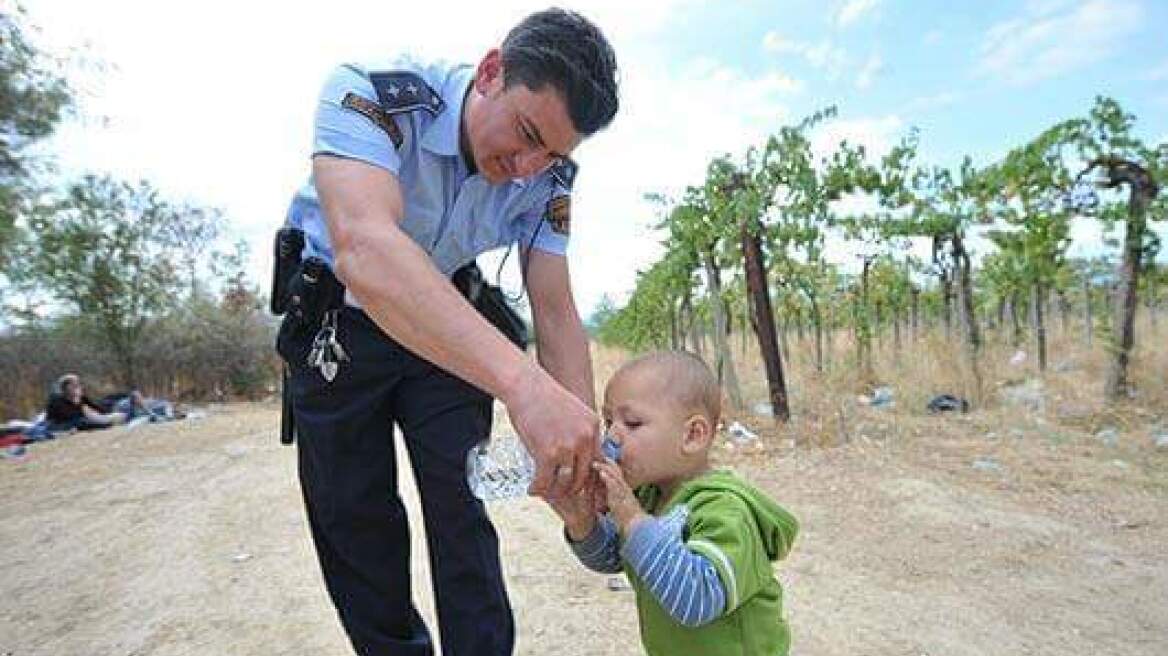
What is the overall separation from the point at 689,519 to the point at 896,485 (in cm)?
471

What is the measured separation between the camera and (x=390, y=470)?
2199 mm

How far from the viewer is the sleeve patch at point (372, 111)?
155 cm

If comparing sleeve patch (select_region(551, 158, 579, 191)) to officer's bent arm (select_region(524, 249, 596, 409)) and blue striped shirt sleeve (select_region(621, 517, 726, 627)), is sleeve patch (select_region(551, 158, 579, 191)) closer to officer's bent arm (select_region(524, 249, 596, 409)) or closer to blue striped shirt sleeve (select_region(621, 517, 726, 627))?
officer's bent arm (select_region(524, 249, 596, 409))

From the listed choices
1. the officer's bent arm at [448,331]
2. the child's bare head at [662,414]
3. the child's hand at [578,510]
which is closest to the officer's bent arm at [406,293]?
the officer's bent arm at [448,331]

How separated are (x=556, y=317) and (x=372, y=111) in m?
0.76

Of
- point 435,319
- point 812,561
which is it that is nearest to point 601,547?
point 435,319

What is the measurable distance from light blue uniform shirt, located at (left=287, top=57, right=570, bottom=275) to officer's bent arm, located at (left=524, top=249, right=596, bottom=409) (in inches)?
2.1

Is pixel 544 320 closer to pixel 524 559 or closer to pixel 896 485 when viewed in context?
pixel 524 559

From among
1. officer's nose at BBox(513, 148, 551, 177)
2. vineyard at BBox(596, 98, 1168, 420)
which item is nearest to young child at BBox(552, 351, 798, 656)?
officer's nose at BBox(513, 148, 551, 177)

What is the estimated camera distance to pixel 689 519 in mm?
1442

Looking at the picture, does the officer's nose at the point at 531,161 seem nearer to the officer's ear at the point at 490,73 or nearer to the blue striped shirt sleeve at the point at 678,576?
the officer's ear at the point at 490,73

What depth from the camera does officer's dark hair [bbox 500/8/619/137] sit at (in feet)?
4.88

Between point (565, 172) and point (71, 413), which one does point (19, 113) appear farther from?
point (565, 172)

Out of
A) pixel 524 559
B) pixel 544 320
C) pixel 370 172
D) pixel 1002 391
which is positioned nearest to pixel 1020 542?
pixel 524 559
